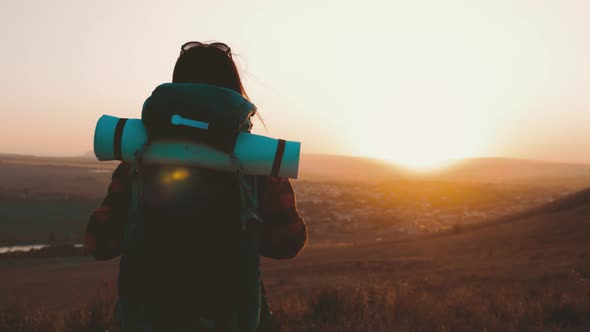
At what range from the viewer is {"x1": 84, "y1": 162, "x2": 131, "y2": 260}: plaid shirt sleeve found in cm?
188

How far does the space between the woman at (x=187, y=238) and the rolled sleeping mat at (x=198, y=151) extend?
0.26ft

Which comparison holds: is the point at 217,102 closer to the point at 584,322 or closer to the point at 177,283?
the point at 177,283

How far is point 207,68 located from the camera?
194 cm

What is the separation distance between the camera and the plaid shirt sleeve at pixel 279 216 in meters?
1.87

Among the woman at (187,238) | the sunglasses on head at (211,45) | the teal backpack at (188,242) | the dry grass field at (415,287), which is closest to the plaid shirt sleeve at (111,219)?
the woman at (187,238)

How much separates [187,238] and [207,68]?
0.69 metres

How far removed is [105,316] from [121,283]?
488 centimetres

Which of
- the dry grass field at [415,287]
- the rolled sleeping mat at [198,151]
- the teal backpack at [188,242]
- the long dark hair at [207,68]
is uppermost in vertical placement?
the long dark hair at [207,68]

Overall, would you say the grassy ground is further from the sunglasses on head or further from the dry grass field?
the sunglasses on head

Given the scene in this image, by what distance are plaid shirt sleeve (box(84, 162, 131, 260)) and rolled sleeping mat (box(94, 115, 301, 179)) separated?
5.4 inches

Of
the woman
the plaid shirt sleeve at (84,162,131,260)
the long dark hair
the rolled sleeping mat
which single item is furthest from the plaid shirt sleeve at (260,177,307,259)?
the plaid shirt sleeve at (84,162,131,260)

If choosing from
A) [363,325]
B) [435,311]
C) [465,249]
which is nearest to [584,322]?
[435,311]

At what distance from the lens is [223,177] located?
5.89 feet

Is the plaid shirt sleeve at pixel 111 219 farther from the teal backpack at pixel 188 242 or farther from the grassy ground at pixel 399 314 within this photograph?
the grassy ground at pixel 399 314
